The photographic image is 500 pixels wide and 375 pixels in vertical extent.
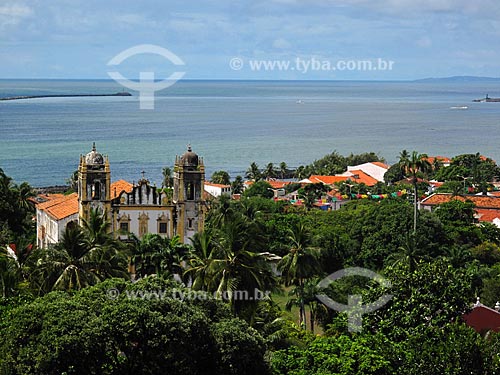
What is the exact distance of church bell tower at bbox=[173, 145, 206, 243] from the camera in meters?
37.6

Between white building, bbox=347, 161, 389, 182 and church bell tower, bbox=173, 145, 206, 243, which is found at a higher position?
church bell tower, bbox=173, 145, 206, 243

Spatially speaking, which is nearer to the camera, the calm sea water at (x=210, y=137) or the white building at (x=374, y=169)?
the white building at (x=374, y=169)

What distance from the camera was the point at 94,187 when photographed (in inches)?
1457

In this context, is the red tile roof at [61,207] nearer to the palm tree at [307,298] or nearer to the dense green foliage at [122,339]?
the palm tree at [307,298]

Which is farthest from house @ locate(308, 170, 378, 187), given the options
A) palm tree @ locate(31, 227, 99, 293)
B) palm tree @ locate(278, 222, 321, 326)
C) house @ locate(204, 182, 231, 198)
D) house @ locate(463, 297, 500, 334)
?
palm tree @ locate(31, 227, 99, 293)

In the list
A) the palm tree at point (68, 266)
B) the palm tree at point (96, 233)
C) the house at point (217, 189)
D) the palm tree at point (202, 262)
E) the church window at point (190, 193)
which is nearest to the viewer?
the palm tree at point (68, 266)

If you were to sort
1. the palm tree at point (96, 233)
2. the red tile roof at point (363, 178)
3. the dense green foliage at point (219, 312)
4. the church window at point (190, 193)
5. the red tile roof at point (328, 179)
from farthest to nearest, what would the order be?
the red tile roof at point (363, 178) < the red tile roof at point (328, 179) < the church window at point (190, 193) < the palm tree at point (96, 233) < the dense green foliage at point (219, 312)

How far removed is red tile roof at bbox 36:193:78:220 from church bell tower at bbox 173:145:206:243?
531 cm

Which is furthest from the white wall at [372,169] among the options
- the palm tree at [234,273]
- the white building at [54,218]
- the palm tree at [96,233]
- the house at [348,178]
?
the palm tree at [234,273]

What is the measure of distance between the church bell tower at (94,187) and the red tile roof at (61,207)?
2915 millimetres

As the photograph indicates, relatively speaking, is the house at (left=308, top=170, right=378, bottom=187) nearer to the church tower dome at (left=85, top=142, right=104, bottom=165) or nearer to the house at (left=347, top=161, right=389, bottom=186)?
the house at (left=347, top=161, right=389, bottom=186)

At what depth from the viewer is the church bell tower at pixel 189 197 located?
37562mm

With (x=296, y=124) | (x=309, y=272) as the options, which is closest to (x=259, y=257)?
(x=309, y=272)

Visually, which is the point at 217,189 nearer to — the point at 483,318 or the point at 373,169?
the point at 373,169
